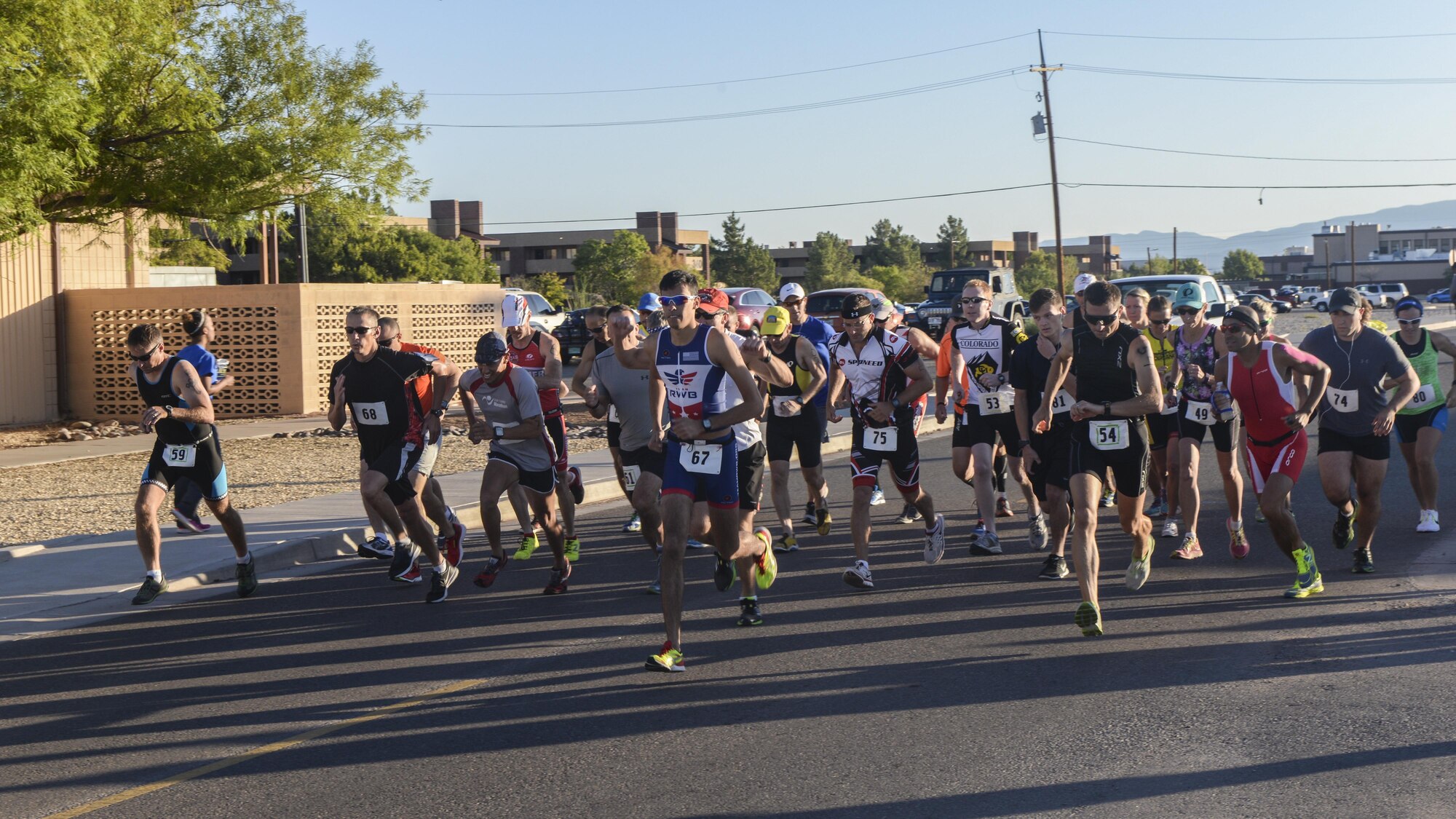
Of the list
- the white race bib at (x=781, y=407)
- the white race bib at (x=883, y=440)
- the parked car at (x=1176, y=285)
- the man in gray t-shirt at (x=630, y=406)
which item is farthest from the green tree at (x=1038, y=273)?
the white race bib at (x=883, y=440)

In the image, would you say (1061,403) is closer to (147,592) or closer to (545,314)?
(147,592)

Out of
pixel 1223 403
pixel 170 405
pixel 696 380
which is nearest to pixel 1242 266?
pixel 1223 403

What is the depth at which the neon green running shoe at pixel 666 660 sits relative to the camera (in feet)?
21.8

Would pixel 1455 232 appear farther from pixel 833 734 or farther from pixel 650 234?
pixel 833 734

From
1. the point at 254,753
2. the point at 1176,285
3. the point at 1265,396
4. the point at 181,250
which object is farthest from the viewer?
the point at 181,250

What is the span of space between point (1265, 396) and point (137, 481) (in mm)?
12468

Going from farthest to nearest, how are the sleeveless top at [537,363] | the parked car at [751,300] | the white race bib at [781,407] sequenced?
the parked car at [751,300] → the sleeveless top at [537,363] → the white race bib at [781,407]

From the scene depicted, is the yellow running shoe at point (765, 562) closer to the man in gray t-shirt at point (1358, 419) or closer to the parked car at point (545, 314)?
the man in gray t-shirt at point (1358, 419)

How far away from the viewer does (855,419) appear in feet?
29.7

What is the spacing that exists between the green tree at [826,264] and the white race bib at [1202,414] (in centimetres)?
9567

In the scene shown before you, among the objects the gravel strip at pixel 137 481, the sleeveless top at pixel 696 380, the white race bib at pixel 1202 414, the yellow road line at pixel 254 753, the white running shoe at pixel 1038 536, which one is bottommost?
the yellow road line at pixel 254 753

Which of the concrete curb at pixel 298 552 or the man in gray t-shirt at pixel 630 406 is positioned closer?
the man in gray t-shirt at pixel 630 406

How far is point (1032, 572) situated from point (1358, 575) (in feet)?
6.85

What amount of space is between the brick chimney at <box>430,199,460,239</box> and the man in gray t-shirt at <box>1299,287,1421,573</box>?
4106 inches
